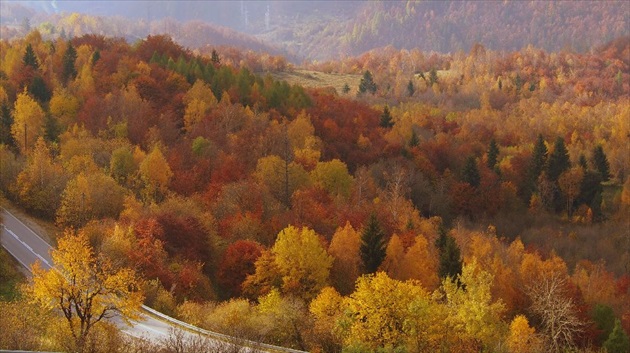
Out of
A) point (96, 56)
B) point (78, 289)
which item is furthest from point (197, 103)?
point (78, 289)

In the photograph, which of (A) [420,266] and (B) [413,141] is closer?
(A) [420,266]

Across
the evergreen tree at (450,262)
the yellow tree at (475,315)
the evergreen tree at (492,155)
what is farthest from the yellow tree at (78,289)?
the evergreen tree at (492,155)

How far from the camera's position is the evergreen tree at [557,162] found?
112m

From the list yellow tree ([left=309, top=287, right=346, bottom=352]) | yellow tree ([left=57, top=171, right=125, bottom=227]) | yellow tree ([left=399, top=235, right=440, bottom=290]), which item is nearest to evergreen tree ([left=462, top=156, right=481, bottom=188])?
yellow tree ([left=399, top=235, right=440, bottom=290])

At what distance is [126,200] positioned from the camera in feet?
208

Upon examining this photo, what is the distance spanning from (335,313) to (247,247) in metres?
14.8

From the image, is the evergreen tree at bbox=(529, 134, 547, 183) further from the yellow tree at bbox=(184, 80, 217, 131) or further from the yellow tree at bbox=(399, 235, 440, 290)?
the yellow tree at bbox=(399, 235, 440, 290)

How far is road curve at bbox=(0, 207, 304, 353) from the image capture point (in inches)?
1391

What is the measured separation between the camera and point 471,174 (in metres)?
104

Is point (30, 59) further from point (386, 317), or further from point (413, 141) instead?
point (386, 317)

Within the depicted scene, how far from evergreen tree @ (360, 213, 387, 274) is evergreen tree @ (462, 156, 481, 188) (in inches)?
1936

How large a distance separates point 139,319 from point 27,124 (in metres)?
50.5

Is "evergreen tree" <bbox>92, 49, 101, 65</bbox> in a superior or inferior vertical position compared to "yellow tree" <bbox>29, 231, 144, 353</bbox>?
inferior

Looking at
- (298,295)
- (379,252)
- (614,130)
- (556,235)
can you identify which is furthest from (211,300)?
(614,130)
